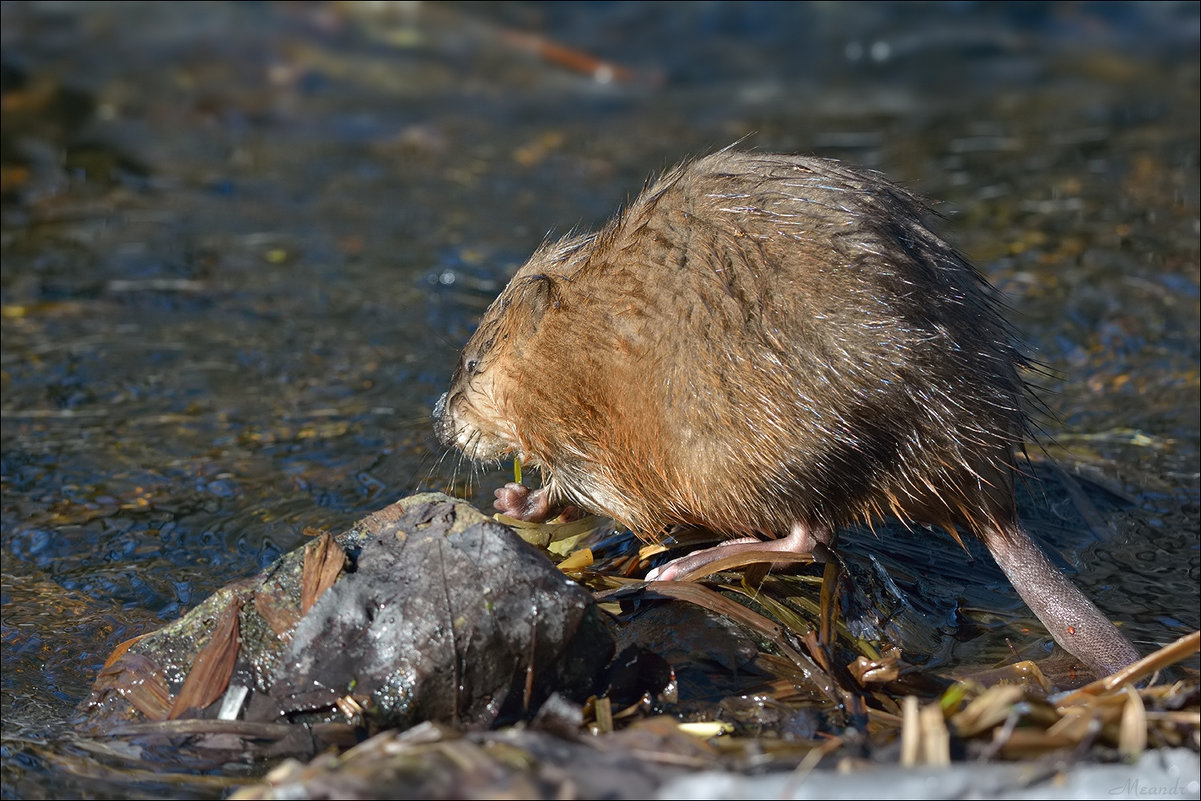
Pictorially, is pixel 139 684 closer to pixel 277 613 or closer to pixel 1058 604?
pixel 277 613

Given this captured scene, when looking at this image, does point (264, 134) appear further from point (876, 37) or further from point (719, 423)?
point (719, 423)

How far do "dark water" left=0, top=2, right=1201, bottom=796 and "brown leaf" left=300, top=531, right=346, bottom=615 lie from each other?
70 centimetres

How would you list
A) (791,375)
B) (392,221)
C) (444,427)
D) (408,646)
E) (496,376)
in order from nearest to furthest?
(408,646) → (791,375) → (496,376) → (444,427) → (392,221)

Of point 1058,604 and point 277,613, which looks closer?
point 277,613

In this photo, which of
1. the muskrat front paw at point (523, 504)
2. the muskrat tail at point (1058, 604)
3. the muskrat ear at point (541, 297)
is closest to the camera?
the muskrat tail at point (1058, 604)

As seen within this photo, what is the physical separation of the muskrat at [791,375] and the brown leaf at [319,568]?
1.13 metres

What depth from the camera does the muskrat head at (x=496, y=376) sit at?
4363mm

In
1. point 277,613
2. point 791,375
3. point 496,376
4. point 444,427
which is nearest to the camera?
point 277,613

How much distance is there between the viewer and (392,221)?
8.33 m

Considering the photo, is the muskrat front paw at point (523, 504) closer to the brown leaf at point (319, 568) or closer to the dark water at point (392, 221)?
the dark water at point (392, 221)

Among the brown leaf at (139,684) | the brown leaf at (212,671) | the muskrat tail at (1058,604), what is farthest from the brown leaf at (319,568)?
the muskrat tail at (1058,604)

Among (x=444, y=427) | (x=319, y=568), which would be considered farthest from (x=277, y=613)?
(x=444, y=427)

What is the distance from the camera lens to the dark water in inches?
189

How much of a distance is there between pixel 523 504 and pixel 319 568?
145 centimetres
